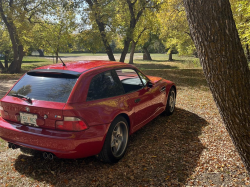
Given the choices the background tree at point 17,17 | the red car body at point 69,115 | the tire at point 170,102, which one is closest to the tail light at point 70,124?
the red car body at point 69,115

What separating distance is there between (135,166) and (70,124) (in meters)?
1.30

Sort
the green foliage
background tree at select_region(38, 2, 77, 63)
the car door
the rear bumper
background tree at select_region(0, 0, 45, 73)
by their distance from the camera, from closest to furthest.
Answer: the rear bumper
the car door
the green foliage
background tree at select_region(0, 0, 45, 73)
background tree at select_region(38, 2, 77, 63)

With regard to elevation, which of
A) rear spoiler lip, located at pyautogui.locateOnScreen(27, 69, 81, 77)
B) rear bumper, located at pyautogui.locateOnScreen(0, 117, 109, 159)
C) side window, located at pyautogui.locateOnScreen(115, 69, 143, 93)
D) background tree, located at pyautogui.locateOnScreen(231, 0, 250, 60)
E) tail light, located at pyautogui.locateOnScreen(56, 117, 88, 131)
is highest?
background tree, located at pyautogui.locateOnScreen(231, 0, 250, 60)

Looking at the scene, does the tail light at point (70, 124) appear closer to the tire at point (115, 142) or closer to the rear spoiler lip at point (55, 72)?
the tire at point (115, 142)

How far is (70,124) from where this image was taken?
118 inches

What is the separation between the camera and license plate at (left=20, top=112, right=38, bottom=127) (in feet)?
10.3

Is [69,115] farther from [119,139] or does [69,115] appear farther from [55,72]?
[119,139]

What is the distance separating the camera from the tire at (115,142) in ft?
11.1

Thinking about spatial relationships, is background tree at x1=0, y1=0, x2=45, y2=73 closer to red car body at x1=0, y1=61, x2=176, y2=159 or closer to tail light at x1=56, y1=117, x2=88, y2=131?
red car body at x1=0, y1=61, x2=176, y2=159

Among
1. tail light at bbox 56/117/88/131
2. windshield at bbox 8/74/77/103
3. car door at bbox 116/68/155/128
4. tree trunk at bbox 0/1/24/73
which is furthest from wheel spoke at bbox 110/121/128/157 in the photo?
tree trunk at bbox 0/1/24/73

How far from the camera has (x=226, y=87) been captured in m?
2.43

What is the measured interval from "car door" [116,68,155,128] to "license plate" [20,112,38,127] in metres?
1.56

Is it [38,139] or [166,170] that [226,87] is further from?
[38,139]

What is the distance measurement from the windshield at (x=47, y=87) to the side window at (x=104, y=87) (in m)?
0.30
